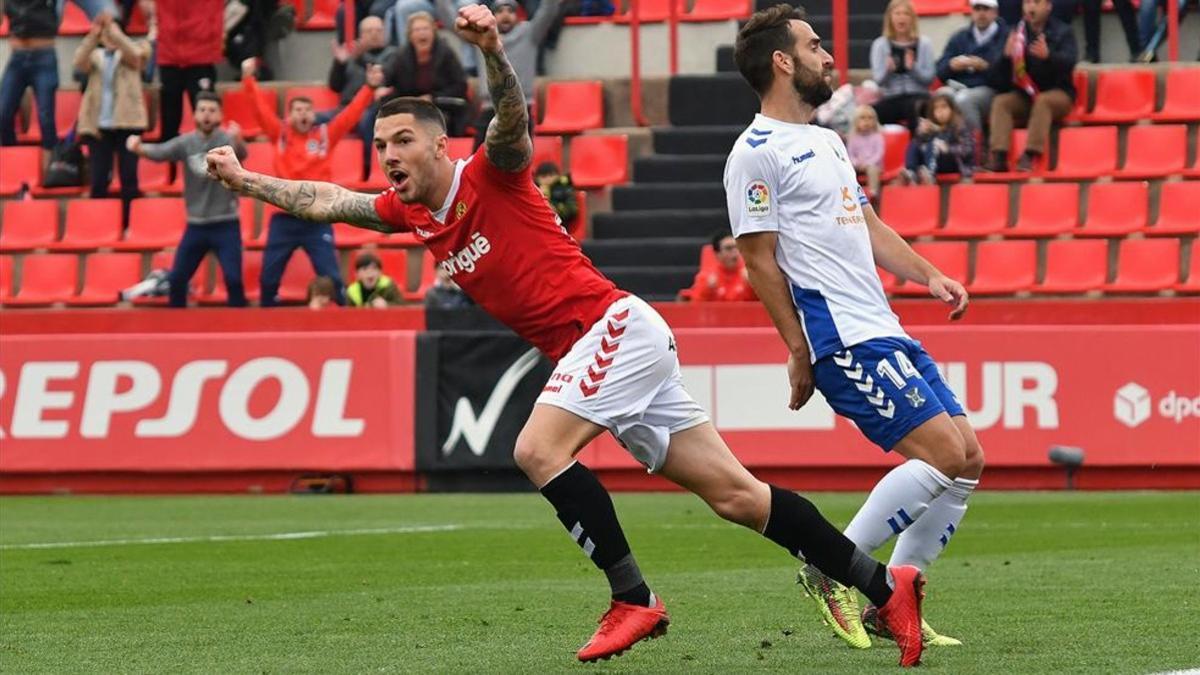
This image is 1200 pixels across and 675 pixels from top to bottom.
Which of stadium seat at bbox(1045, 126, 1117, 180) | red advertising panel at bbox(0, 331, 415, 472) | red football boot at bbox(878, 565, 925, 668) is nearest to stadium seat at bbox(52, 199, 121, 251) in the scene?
red advertising panel at bbox(0, 331, 415, 472)

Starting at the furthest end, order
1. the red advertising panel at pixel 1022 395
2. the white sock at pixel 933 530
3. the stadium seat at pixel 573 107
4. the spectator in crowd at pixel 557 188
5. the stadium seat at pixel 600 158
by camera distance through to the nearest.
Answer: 1. the stadium seat at pixel 573 107
2. the stadium seat at pixel 600 158
3. the spectator in crowd at pixel 557 188
4. the red advertising panel at pixel 1022 395
5. the white sock at pixel 933 530

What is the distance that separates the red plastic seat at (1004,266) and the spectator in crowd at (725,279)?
218cm

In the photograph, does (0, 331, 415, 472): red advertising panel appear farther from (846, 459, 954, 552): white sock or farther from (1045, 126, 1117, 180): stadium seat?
(846, 459, 954, 552): white sock

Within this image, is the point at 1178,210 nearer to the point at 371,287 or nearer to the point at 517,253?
the point at 371,287

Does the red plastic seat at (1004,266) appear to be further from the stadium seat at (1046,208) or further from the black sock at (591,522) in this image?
the black sock at (591,522)

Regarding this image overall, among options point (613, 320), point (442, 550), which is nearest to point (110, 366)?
point (442, 550)

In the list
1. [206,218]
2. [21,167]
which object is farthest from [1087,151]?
[21,167]

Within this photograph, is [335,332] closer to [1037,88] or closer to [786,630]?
[1037,88]

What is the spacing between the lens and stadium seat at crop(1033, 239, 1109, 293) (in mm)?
18281

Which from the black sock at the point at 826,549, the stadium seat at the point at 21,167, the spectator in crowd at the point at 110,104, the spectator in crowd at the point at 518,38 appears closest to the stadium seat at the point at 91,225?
the spectator in crowd at the point at 110,104

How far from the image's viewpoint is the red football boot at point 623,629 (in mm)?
6773

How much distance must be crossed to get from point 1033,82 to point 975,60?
0.53 metres

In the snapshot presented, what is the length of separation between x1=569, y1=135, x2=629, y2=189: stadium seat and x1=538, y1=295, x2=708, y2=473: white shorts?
13.4 m

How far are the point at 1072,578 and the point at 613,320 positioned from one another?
337cm
